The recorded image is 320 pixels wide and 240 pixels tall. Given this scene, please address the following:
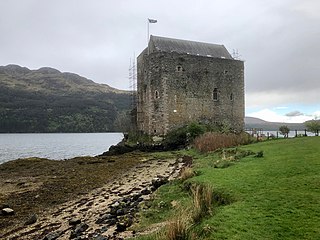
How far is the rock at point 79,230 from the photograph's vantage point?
328 inches

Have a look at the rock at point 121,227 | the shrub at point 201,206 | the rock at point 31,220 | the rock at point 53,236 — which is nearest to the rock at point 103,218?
the rock at point 53,236

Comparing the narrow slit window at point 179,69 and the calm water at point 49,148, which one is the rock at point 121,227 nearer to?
the narrow slit window at point 179,69

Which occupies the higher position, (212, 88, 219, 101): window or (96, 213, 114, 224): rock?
(212, 88, 219, 101): window


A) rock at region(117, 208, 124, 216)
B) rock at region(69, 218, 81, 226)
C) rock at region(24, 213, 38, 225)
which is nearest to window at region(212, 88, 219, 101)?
rock at region(117, 208, 124, 216)

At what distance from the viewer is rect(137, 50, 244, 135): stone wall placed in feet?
119

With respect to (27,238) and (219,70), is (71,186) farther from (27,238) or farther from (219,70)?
(219,70)

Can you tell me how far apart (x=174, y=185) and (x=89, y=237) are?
193 inches

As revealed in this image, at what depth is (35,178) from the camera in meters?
21.5

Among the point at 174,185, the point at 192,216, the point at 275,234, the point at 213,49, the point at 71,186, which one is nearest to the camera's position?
the point at 275,234

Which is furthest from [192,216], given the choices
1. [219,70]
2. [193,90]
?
[219,70]

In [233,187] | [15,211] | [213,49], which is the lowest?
[15,211]

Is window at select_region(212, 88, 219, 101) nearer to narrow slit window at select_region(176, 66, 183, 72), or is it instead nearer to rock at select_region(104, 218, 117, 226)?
narrow slit window at select_region(176, 66, 183, 72)

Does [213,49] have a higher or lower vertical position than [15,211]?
higher

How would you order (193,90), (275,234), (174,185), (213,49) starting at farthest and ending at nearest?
(213,49), (193,90), (174,185), (275,234)
